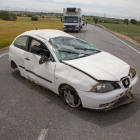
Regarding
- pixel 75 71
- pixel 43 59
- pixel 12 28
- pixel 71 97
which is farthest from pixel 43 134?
pixel 12 28

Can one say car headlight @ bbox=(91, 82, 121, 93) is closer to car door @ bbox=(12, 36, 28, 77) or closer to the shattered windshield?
the shattered windshield

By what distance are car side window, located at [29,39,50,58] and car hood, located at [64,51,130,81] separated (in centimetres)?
85

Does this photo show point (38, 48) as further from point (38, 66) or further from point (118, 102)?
point (118, 102)

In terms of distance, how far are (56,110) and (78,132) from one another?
845 mm

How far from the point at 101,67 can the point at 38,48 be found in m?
1.91

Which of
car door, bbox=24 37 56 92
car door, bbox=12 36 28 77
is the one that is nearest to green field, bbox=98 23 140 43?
car door, bbox=12 36 28 77

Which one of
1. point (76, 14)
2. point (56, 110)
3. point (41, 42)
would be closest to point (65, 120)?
point (56, 110)

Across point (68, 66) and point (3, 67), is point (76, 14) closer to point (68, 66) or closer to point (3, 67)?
point (3, 67)

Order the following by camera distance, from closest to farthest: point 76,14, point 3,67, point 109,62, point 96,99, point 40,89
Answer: point 96,99 → point 109,62 → point 40,89 → point 3,67 → point 76,14

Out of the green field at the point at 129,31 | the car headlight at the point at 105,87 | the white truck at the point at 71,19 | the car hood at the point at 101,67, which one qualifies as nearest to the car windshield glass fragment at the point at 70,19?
the white truck at the point at 71,19

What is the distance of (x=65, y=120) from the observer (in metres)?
3.15

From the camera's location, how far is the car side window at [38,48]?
4121mm

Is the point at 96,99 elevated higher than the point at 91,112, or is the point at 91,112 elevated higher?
the point at 96,99

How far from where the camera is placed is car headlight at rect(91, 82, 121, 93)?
9.89 feet
